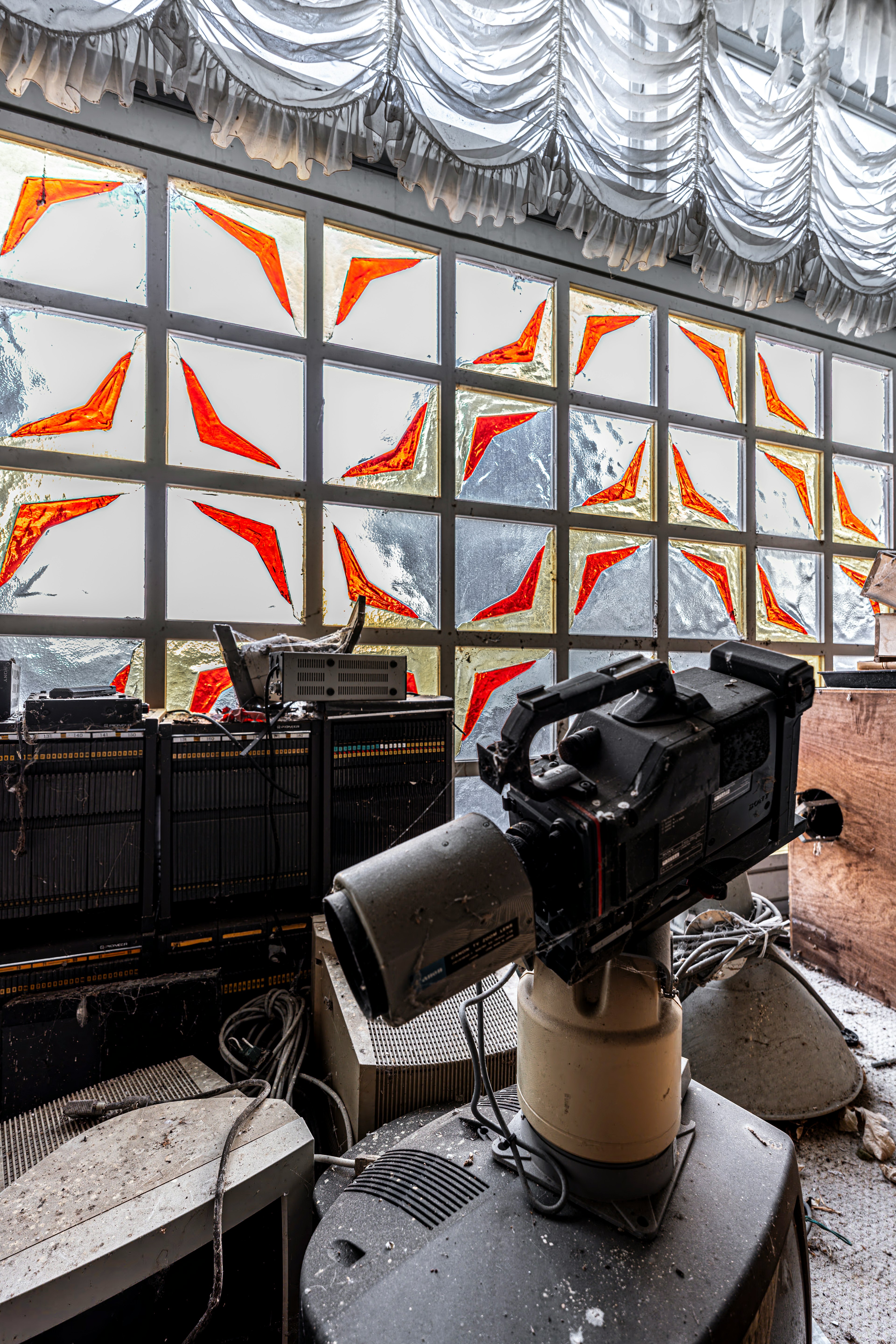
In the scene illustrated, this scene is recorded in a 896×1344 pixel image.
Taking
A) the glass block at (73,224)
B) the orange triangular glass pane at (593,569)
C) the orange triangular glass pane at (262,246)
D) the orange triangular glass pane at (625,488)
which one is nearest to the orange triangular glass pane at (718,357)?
the orange triangular glass pane at (625,488)

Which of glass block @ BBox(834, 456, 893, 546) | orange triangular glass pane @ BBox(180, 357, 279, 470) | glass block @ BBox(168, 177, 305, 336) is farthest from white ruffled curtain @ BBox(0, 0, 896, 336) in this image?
glass block @ BBox(834, 456, 893, 546)

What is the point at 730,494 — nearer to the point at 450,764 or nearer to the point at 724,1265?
the point at 450,764

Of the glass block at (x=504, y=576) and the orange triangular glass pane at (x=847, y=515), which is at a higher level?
the orange triangular glass pane at (x=847, y=515)

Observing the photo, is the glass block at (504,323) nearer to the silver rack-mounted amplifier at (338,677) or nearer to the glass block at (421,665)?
the glass block at (421,665)

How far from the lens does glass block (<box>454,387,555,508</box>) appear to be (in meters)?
2.37

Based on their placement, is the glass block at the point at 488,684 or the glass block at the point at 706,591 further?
the glass block at the point at 706,591

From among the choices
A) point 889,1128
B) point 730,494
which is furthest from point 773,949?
point 730,494

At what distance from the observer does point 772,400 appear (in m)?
2.97

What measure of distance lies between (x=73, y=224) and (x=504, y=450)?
152cm

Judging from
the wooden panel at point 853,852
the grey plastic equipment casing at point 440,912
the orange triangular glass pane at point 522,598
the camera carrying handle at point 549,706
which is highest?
the orange triangular glass pane at point 522,598

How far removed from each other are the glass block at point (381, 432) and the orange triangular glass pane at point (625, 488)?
2.30ft

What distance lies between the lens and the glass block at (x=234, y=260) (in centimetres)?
200

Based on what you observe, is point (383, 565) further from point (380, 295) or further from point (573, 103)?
point (573, 103)

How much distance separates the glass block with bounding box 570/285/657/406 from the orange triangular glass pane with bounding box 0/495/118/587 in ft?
6.03
